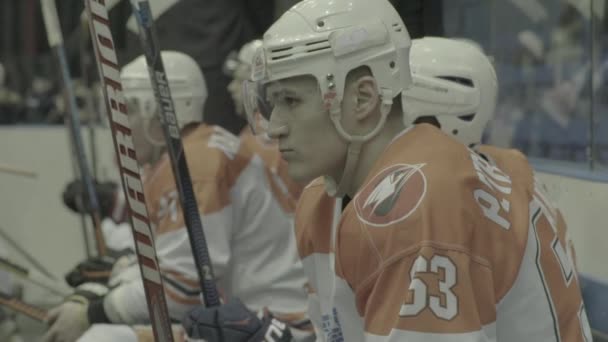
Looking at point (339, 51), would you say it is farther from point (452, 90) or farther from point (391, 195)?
point (452, 90)

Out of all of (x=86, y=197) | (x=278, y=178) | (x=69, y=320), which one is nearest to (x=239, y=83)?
(x=86, y=197)

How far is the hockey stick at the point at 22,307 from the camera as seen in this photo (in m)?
2.83

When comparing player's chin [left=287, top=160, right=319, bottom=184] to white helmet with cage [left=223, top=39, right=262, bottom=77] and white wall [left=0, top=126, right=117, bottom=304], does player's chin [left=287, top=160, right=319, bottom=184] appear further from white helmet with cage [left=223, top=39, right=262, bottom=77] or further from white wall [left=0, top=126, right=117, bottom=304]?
white wall [left=0, top=126, right=117, bottom=304]

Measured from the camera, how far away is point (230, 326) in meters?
1.93

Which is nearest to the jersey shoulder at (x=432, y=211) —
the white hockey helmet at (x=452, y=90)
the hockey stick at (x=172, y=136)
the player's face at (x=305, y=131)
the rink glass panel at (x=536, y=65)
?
the player's face at (x=305, y=131)

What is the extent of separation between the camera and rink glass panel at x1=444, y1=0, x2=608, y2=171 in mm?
2992

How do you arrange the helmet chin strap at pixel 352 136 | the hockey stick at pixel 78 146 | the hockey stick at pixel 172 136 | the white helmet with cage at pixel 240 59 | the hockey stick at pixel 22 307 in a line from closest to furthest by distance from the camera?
the helmet chin strap at pixel 352 136 → the hockey stick at pixel 172 136 → the hockey stick at pixel 22 307 → the hockey stick at pixel 78 146 → the white helmet with cage at pixel 240 59

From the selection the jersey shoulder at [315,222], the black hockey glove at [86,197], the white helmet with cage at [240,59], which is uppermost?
the jersey shoulder at [315,222]

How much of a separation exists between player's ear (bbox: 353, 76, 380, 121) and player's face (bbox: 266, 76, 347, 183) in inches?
1.8

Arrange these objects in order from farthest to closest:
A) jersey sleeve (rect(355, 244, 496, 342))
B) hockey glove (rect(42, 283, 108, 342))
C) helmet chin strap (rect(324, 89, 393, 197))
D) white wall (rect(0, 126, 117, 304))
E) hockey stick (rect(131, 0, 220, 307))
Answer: white wall (rect(0, 126, 117, 304)), hockey glove (rect(42, 283, 108, 342)), hockey stick (rect(131, 0, 220, 307)), helmet chin strap (rect(324, 89, 393, 197)), jersey sleeve (rect(355, 244, 496, 342))

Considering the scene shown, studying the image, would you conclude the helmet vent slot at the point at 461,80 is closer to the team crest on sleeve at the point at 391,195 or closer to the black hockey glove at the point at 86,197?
the team crest on sleeve at the point at 391,195

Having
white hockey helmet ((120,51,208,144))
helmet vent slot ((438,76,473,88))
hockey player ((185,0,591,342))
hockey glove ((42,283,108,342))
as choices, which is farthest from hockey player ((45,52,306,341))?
hockey player ((185,0,591,342))

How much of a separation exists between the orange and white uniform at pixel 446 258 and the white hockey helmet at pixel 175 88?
1.46m

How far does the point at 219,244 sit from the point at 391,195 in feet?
3.84
